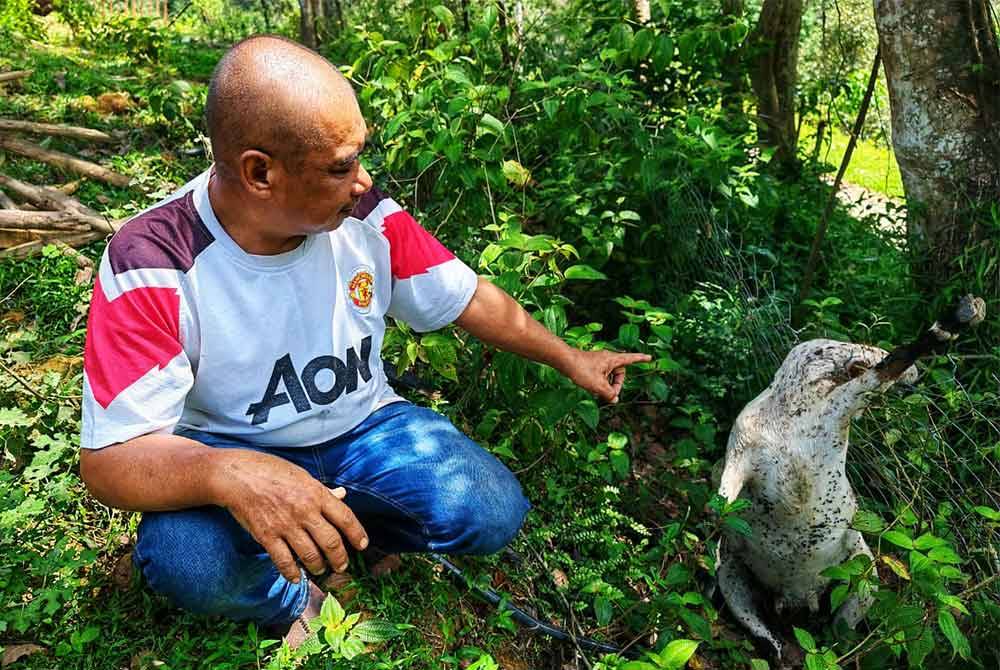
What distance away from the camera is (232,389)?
1.99 metres

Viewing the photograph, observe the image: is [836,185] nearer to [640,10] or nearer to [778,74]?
[640,10]

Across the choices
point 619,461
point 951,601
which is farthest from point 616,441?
point 951,601

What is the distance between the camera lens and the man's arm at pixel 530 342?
239 cm

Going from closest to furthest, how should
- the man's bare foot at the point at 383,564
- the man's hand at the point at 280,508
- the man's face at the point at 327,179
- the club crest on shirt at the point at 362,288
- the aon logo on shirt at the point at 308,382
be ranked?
1. the man's hand at the point at 280,508
2. the man's face at the point at 327,179
3. the aon logo on shirt at the point at 308,382
4. the club crest on shirt at the point at 362,288
5. the man's bare foot at the point at 383,564

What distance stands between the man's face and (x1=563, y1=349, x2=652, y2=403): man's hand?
0.83 meters

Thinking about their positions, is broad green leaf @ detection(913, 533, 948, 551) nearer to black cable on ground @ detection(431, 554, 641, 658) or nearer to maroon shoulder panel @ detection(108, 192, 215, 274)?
black cable on ground @ detection(431, 554, 641, 658)

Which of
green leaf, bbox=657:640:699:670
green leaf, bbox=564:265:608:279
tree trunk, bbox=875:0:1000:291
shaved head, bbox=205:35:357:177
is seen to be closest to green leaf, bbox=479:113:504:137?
green leaf, bbox=564:265:608:279

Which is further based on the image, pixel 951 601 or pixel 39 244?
pixel 39 244

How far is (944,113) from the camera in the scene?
3.29 m

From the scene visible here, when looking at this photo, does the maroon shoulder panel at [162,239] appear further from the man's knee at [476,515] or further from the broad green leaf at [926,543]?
the broad green leaf at [926,543]

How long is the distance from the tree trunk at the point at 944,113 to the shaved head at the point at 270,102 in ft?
8.11

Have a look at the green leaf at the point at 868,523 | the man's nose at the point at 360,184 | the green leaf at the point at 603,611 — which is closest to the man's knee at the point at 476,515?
the green leaf at the point at 603,611

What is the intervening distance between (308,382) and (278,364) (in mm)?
99

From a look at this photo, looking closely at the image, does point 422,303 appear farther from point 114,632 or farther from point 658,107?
point 658,107
